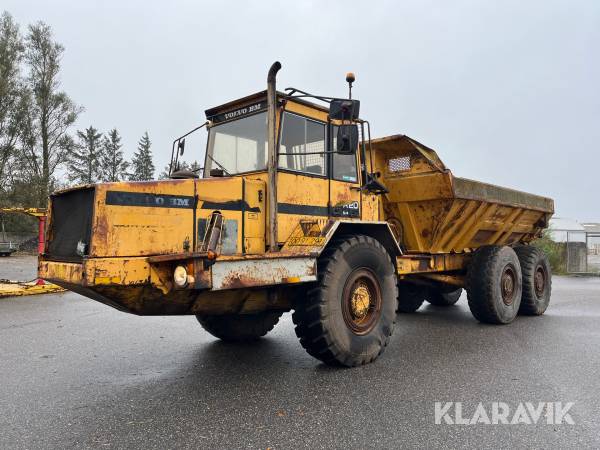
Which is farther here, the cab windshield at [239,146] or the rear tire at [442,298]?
the rear tire at [442,298]

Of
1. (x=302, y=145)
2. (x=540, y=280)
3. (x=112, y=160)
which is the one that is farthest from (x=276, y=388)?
(x=112, y=160)

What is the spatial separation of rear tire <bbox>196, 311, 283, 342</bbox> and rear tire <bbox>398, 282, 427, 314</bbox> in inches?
126

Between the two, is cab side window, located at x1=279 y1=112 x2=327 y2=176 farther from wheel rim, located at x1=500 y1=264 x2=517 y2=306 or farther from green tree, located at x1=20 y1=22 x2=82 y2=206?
green tree, located at x1=20 y1=22 x2=82 y2=206

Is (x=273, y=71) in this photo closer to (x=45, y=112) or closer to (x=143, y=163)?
(x=45, y=112)

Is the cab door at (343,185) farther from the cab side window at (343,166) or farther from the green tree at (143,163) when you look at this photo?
the green tree at (143,163)

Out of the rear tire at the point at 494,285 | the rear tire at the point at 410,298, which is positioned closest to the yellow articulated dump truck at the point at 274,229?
the rear tire at the point at 494,285

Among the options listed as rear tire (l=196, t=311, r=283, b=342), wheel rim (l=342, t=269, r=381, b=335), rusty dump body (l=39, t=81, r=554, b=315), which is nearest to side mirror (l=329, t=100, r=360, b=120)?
rusty dump body (l=39, t=81, r=554, b=315)

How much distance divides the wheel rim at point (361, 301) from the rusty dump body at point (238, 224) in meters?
0.46

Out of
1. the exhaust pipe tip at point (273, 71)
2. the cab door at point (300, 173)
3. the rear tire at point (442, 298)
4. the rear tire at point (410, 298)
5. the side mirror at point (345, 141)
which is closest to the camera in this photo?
the exhaust pipe tip at point (273, 71)

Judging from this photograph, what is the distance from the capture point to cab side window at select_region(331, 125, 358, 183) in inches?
210

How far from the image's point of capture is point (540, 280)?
28.4 feet

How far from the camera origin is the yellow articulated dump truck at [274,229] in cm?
383

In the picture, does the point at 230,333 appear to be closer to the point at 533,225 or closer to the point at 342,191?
the point at 342,191

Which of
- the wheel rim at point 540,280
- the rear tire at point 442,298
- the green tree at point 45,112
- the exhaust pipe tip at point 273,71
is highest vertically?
the green tree at point 45,112
